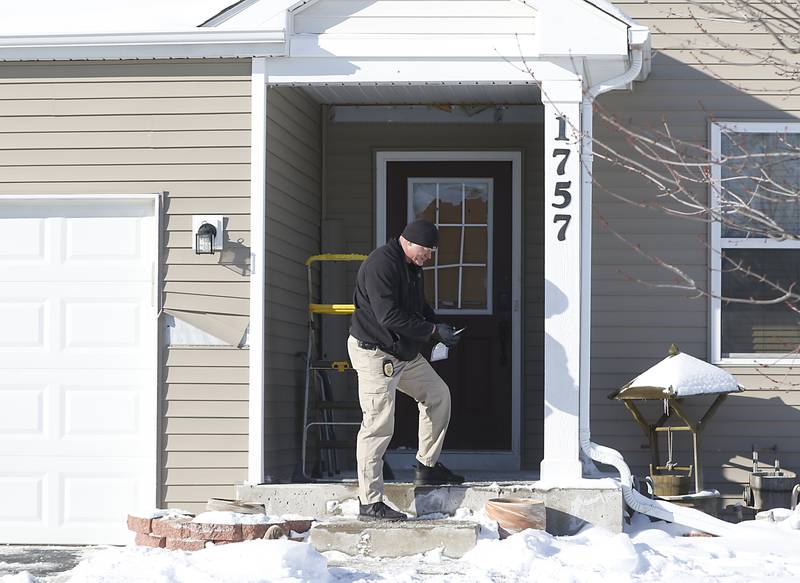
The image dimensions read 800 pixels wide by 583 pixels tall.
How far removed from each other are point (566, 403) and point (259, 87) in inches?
117

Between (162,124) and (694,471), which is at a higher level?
(162,124)

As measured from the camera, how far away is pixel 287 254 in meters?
9.27

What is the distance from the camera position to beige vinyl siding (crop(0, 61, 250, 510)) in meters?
8.49

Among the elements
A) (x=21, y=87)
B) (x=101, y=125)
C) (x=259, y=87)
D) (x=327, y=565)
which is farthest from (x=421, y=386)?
(x=21, y=87)

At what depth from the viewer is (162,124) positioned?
28.3ft

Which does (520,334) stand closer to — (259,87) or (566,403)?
(566,403)

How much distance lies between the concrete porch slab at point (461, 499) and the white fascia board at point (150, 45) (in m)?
2.96

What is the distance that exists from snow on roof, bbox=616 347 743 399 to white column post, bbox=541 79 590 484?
95cm

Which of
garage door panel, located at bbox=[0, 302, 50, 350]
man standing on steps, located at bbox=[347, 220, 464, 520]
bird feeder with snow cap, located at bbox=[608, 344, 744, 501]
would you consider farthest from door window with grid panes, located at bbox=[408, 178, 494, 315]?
garage door panel, located at bbox=[0, 302, 50, 350]

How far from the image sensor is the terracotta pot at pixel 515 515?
25.0 feet

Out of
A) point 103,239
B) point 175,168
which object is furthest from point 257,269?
point 103,239

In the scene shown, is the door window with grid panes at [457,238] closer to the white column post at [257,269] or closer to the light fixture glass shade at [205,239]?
the white column post at [257,269]

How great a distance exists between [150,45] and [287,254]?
1809 mm

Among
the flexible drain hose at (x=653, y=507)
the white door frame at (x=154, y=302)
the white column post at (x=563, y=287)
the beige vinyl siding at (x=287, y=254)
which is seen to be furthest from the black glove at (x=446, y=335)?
the white door frame at (x=154, y=302)
